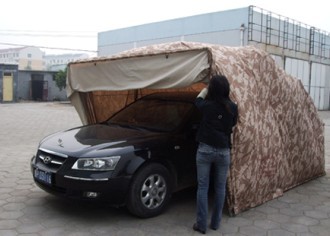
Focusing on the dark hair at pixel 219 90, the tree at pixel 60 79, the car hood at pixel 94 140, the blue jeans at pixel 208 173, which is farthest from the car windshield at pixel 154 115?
the tree at pixel 60 79

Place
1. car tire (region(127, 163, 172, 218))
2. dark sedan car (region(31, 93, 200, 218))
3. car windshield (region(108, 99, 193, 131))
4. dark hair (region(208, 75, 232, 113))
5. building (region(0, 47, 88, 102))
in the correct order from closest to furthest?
dark hair (region(208, 75, 232, 113)) < dark sedan car (region(31, 93, 200, 218)) < car tire (region(127, 163, 172, 218)) < car windshield (region(108, 99, 193, 131)) < building (region(0, 47, 88, 102))

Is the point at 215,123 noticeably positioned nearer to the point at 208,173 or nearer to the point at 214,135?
the point at 214,135

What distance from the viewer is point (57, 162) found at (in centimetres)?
451

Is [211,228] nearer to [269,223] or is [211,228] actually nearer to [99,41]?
[269,223]

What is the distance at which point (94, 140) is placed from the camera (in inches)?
188

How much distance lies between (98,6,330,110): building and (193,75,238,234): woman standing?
21.4 m

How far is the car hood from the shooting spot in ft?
14.6

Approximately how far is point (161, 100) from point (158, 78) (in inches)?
35.0

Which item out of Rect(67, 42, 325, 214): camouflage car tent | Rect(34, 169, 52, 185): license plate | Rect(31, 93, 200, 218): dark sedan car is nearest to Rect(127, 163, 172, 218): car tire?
Rect(31, 93, 200, 218): dark sedan car

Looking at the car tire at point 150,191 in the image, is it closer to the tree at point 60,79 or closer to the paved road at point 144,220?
the paved road at point 144,220

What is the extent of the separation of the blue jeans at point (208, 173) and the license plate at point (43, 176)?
1688mm

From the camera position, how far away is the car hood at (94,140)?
446 cm

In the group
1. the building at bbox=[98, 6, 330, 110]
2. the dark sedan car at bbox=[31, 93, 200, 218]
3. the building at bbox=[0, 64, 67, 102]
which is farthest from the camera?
the building at bbox=[0, 64, 67, 102]

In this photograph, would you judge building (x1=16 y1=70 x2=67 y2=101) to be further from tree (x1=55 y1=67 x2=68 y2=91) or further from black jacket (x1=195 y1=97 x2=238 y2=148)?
black jacket (x1=195 y1=97 x2=238 y2=148)
